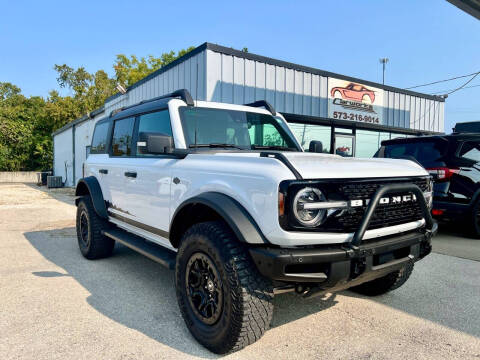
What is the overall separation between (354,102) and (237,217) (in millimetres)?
10823

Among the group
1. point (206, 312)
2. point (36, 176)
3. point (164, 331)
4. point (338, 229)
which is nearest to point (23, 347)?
point (164, 331)

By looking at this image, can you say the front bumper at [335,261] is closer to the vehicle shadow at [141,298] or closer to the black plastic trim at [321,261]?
the black plastic trim at [321,261]

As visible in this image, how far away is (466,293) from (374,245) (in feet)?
7.02

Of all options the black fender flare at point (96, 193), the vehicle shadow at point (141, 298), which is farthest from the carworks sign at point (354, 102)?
the vehicle shadow at point (141, 298)

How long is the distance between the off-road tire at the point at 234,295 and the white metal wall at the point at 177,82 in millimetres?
4891

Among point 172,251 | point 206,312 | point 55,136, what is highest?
point 55,136

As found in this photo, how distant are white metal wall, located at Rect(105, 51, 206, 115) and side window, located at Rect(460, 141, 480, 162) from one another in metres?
4.82

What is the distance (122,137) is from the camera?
14.2 feet

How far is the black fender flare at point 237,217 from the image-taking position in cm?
216

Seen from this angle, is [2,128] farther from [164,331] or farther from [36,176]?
[164,331]

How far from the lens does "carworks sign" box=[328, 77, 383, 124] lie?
1127 centimetres

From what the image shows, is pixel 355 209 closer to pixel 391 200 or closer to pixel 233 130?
pixel 391 200

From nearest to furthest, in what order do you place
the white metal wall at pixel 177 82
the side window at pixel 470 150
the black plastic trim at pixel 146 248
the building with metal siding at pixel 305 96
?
the black plastic trim at pixel 146 248 < the side window at pixel 470 150 < the white metal wall at pixel 177 82 < the building with metal siding at pixel 305 96

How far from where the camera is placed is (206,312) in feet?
8.21
